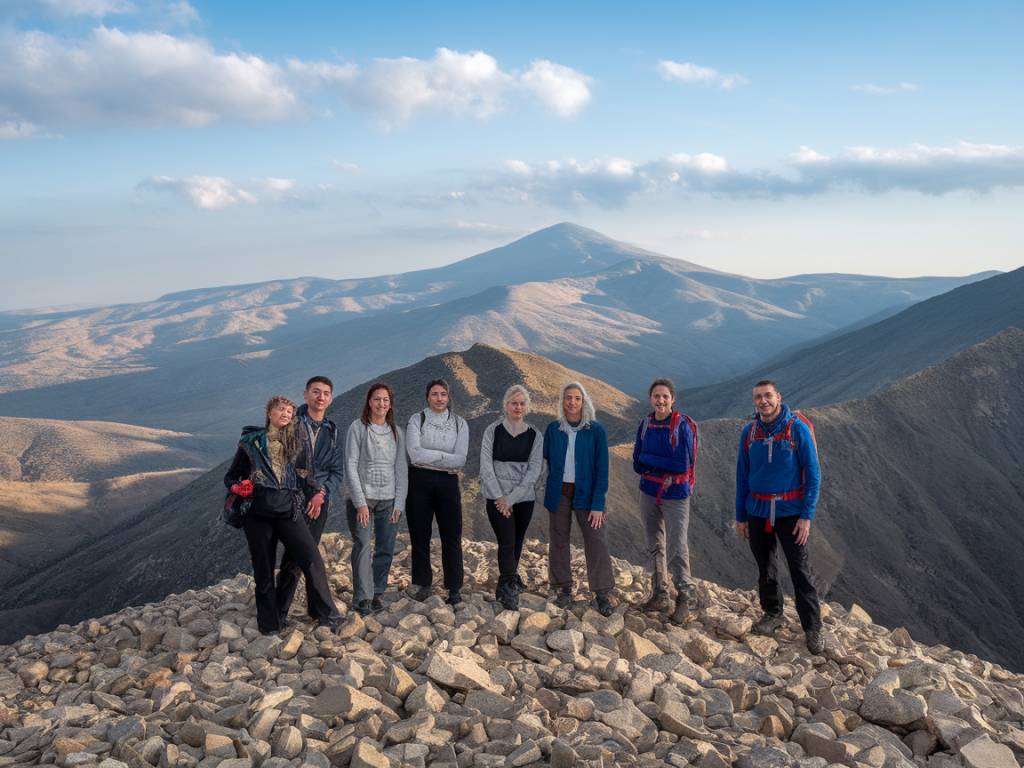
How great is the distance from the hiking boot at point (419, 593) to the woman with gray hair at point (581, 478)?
128 centimetres

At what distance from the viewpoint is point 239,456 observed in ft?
20.1

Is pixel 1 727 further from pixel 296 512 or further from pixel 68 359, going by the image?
pixel 68 359

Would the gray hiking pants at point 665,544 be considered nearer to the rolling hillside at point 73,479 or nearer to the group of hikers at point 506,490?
the group of hikers at point 506,490

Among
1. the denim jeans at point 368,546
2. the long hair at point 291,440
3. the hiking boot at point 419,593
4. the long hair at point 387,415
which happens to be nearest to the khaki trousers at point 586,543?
the hiking boot at point 419,593

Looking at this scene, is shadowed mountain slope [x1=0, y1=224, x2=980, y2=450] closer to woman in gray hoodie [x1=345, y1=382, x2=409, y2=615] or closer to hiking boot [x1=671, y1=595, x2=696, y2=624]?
woman in gray hoodie [x1=345, y1=382, x2=409, y2=615]

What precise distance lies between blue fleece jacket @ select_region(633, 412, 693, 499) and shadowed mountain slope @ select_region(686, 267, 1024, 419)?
40735 millimetres

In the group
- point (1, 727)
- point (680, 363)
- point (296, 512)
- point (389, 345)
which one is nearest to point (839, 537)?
point (296, 512)

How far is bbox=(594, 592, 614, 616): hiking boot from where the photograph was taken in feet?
22.0

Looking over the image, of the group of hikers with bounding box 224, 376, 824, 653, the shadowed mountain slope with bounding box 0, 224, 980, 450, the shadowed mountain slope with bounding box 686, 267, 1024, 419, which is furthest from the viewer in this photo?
the shadowed mountain slope with bounding box 0, 224, 980, 450

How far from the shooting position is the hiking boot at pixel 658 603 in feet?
22.7

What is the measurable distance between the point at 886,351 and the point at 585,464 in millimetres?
55558

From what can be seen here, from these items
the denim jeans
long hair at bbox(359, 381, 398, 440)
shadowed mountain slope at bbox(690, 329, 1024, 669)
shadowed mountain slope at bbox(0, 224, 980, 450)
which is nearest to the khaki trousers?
the denim jeans

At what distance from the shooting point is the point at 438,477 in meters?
6.64

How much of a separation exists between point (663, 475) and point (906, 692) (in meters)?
2.46
